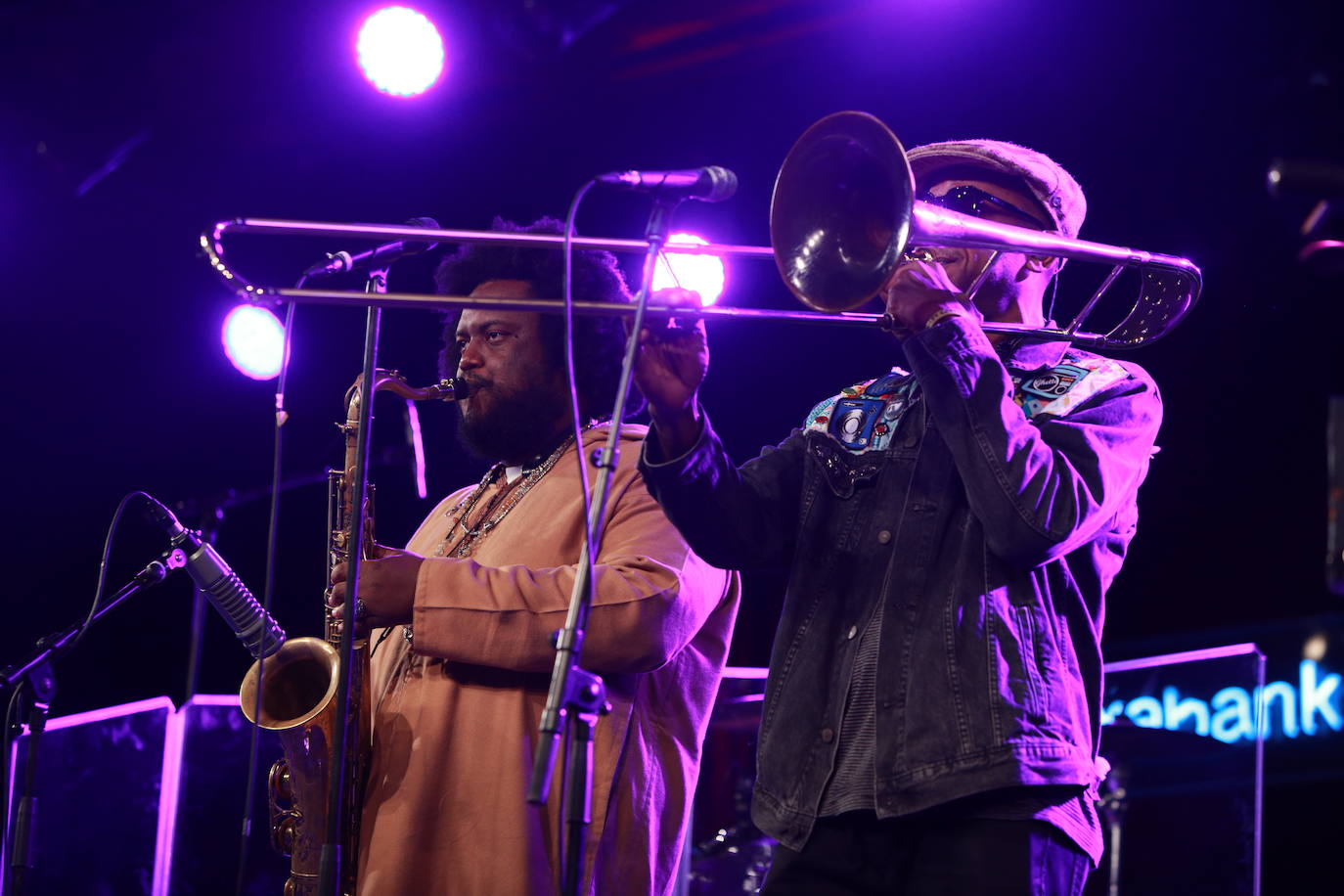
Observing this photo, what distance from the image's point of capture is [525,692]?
3.36 m

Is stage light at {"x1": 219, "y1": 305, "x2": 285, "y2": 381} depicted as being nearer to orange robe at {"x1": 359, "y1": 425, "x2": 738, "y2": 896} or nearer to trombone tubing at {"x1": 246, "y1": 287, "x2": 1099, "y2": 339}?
orange robe at {"x1": 359, "y1": 425, "x2": 738, "y2": 896}

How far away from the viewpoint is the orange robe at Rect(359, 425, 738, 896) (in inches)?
126

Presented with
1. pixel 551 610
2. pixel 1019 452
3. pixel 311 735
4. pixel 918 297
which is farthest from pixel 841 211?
pixel 311 735

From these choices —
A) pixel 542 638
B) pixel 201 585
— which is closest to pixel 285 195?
pixel 201 585

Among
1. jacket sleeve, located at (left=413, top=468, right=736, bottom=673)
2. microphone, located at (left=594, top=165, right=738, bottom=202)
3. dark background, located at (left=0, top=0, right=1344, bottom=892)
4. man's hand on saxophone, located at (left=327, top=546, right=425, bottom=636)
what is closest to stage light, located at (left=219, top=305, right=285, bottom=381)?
dark background, located at (left=0, top=0, right=1344, bottom=892)

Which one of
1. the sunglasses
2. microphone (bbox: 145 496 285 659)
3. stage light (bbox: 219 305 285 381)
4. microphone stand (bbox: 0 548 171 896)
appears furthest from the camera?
stage light (bbox: 219 305 285 381)

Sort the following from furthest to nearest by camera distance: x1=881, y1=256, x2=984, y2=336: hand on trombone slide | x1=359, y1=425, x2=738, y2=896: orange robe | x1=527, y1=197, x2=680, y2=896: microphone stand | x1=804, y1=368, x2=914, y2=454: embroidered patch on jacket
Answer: x1=359, y1=425, x2=738, y2=896: orange robe, x1=804, y1=368, x2=914, y2=454: embroidered patch on jacket, x1=881, y1=256, x2=984, y2=336: hand on trombone slide, x1=527, y1=197, x2=680, y2=896: microphone stand

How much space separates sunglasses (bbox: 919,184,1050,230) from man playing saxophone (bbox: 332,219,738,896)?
1096mm

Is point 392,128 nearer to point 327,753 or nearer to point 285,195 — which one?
point 285,195

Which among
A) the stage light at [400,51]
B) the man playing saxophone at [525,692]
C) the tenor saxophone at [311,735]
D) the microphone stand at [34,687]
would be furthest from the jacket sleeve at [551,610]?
the stage light at [400,51]

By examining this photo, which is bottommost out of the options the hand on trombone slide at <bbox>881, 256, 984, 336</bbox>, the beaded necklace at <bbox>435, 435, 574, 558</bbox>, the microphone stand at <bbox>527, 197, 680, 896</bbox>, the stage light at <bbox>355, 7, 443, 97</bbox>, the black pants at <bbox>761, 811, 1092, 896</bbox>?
the black pants at <bbox>761, 811, 1092, 896</bbox>

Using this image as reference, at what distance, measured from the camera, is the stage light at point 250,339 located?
22.3 feet

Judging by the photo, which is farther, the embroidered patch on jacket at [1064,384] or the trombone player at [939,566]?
the embroidered patch on jacket at [1064,384]

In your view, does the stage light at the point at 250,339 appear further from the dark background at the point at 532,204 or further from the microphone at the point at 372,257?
the microphone at the point at 372,257
